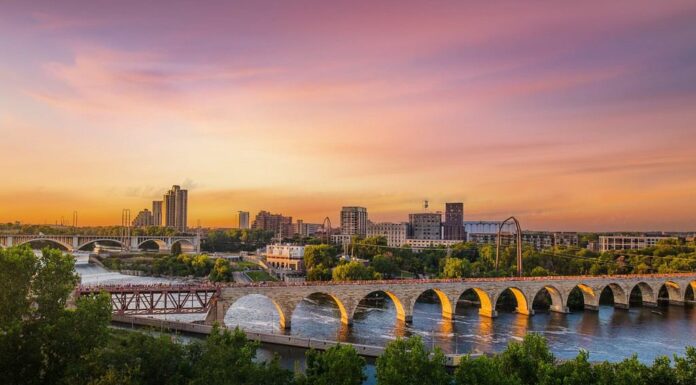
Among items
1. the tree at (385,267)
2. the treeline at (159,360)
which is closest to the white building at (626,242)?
the tree at (385,267)

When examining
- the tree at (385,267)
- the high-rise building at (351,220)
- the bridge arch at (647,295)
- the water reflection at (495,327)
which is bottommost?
the water reflection at (495,327)

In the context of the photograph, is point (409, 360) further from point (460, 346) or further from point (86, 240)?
point (86, 240)

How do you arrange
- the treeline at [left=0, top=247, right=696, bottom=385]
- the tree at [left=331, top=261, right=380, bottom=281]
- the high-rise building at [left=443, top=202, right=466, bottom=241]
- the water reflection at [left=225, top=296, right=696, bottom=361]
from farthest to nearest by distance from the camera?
the high-rise building at [left=443, top=202, right=466, bottom=241] < the tree at [left=331, top=261, right=380, bottom=281] < the water reflection at [left=225, top=296, right=696, bottom=361] < the treeline at [left=0, top=247, right=696, bottom=385]

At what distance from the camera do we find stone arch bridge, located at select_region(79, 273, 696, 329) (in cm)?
4675

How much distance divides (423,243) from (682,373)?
423ft

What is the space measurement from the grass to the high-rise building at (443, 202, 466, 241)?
7889 cm

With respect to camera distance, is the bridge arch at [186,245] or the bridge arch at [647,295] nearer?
the bridge arch at [647,295]

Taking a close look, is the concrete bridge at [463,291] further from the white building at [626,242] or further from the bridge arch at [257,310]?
the white building at [626,242]

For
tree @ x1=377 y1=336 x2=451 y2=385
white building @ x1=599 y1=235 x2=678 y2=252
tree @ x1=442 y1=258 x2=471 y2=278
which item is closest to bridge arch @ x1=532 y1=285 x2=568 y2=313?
tree @ x1=442 y1=258 x2=471 y2=278

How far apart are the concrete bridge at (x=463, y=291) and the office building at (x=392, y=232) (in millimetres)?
88236

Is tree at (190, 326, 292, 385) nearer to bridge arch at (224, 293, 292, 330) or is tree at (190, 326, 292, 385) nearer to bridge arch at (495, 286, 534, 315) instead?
bridge arch at (224, 293, 292, 330)

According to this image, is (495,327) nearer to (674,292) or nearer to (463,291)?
(463,291)

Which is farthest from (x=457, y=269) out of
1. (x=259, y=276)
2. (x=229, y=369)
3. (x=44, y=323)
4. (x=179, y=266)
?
(x=44, y=323)

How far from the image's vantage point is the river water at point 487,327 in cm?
4388
